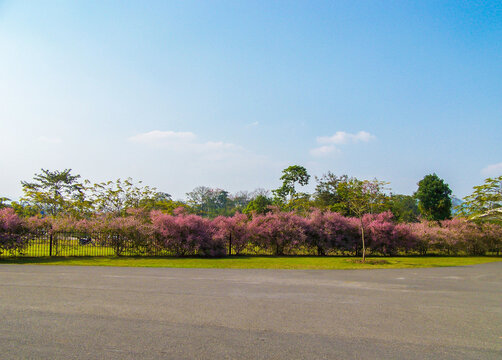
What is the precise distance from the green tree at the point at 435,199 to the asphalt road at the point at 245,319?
125 ft

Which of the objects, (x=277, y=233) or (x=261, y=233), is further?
(x=277, y=233)

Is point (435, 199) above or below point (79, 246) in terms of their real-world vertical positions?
above

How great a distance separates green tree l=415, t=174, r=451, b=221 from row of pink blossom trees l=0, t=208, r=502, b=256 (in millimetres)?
16812

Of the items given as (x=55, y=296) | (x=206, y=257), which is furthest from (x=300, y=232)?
(x=55, y=296)

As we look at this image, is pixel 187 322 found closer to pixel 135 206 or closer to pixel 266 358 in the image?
pixel 266 358

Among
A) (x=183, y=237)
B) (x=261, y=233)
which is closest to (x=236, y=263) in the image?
(x=183, y=237)

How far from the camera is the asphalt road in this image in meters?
4.54

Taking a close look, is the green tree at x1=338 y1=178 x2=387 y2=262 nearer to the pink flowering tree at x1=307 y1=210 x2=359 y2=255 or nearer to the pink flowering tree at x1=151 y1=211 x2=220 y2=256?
the pink flowering tree at x1=307 y1=210 x2=359 y2=255

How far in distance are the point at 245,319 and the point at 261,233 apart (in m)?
17.4

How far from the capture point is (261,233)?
2336 cm

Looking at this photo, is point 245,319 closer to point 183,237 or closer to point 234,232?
point 183,237

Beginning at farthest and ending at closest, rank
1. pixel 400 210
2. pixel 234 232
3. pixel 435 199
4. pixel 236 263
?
pixel 400 210 → pixel 435 199 → pixel 234 232 → pixel 236 263

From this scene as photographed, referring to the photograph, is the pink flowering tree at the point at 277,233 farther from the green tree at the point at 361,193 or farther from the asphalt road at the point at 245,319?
the asphalt road at the point at 245,319

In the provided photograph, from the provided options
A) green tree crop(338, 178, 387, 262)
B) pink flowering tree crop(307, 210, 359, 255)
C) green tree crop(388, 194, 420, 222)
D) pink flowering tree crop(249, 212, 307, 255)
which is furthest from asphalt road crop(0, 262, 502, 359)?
green tree crop(388, 194, 420, 222)
